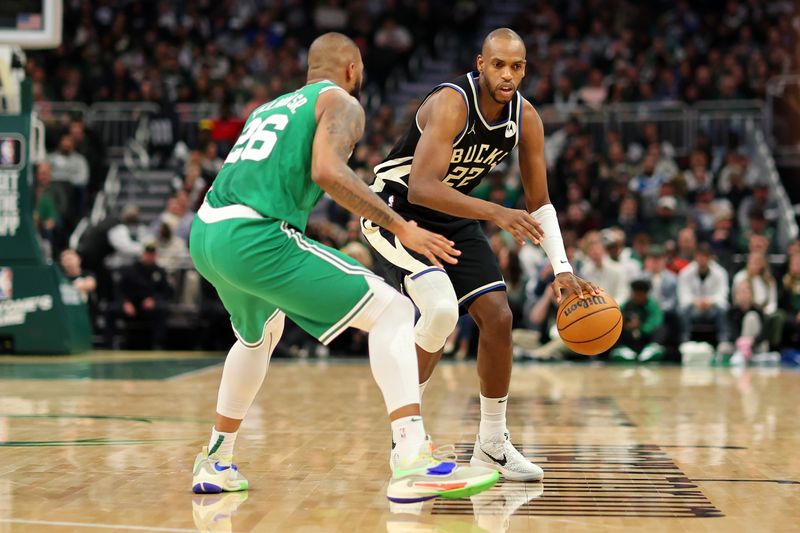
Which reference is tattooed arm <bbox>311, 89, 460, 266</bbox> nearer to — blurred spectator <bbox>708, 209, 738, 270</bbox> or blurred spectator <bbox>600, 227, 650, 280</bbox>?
blurred spectator <bbox>600, 227, 650, 280</bbox>

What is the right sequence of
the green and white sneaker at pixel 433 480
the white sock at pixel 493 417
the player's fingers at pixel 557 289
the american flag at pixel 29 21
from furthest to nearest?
the american flag at pixel 29 21 < the white sock at pixel 493 417 < the player's fingers at pixel 557 289 < the green and white sneaker at pixel 433 480

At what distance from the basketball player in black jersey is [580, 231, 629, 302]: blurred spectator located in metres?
7.86

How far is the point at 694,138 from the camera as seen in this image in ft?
54.6

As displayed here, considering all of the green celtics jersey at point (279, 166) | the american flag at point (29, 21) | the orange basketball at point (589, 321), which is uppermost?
the american flag at point (29, 21)

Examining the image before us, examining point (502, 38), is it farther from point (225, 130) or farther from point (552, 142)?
point (225, 130)

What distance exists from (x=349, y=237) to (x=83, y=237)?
3.83 metres

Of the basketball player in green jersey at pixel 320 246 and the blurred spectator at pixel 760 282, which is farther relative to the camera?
the blurred spectator at pixel 760 282

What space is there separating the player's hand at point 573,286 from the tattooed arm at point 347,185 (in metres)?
1.09

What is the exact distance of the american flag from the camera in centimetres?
1189

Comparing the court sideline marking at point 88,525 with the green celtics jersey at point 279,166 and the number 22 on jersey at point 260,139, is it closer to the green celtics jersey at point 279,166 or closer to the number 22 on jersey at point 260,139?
the green celtics jersey at point 279,166

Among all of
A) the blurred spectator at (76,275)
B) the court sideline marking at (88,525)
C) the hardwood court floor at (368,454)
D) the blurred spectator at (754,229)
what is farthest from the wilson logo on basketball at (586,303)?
the blurred spectator at (76,275)

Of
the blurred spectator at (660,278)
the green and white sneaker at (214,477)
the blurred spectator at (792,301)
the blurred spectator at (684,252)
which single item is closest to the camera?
the green and white sneaker at (214,477)

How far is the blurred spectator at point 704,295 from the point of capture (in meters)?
13.1

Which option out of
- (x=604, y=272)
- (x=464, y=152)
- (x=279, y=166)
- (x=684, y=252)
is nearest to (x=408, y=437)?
(x=279, y=166)
